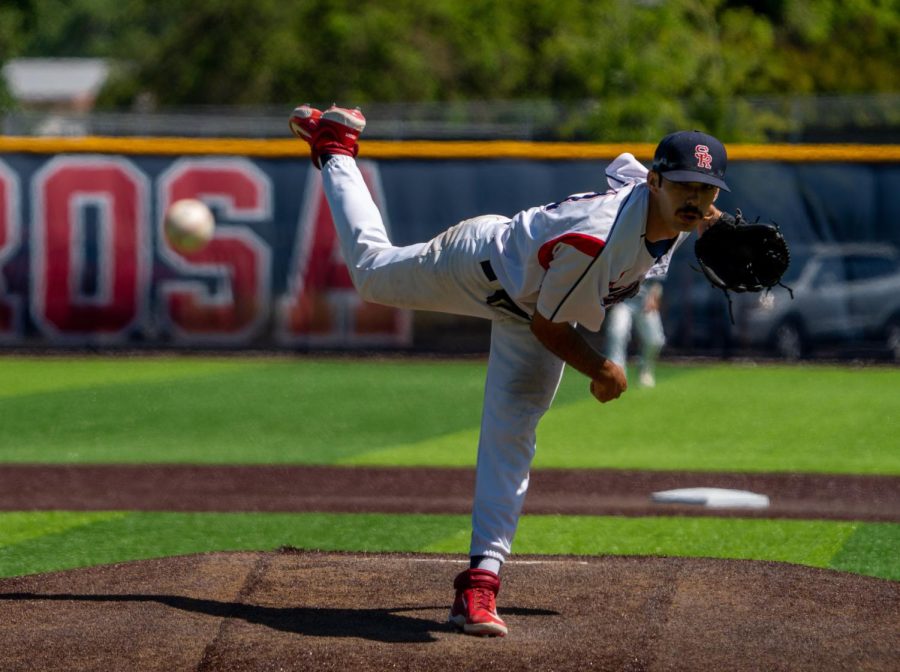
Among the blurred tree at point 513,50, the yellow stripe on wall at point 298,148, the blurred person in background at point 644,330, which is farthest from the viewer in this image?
the blurred tree at point 513,50

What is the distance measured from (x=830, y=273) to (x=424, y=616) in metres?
12.8

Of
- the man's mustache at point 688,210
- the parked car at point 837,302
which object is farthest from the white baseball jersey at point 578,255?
the parked car at point 837,302

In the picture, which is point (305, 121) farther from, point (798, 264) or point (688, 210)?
point (798, 264)

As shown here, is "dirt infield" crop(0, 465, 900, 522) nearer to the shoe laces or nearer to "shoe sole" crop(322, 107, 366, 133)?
"shoe sole" crop(322, 107, 366, 133)

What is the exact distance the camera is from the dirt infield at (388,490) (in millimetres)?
8016

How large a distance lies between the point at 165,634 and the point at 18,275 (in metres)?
13.6

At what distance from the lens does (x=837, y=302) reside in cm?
1692

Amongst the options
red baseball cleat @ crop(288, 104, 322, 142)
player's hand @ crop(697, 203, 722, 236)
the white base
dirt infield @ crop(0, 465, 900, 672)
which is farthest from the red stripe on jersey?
the white base

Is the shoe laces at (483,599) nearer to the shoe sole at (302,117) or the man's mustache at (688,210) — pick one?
the man's mustache at (688,210)

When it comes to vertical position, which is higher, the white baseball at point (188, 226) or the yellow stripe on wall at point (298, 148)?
the yellow stripe on wall at point (298, 148)

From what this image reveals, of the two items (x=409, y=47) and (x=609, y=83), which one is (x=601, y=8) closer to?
(x=609, y=83)

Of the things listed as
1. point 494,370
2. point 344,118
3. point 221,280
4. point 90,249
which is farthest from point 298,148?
point 494,370

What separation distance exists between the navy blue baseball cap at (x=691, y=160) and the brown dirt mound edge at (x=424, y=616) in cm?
146

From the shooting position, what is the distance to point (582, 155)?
17328 millimetres
